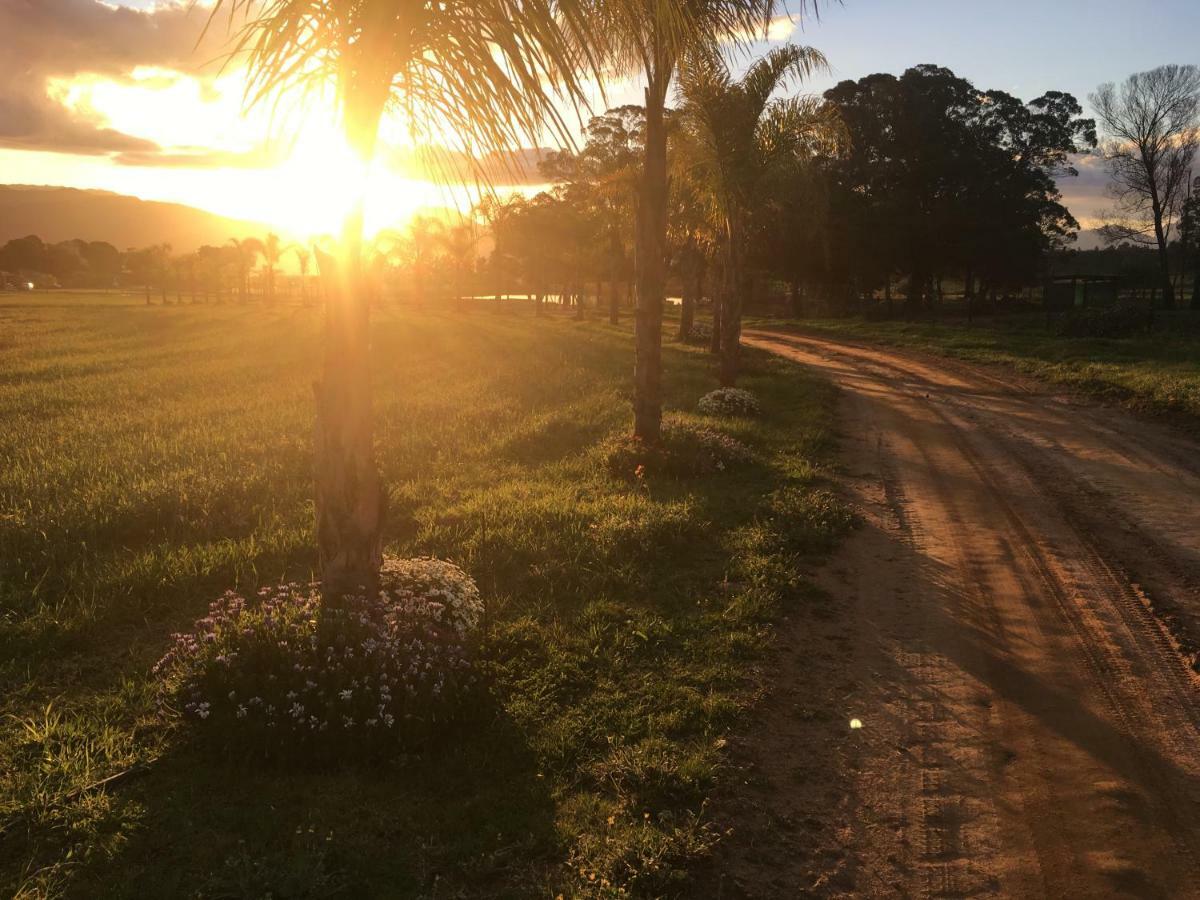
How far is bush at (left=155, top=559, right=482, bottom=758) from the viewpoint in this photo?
16.8 ft

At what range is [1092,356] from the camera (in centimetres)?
2462

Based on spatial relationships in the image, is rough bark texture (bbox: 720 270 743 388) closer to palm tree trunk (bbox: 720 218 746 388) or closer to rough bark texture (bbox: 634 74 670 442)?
palm tree trunk (bbox: 720 218 746 388)

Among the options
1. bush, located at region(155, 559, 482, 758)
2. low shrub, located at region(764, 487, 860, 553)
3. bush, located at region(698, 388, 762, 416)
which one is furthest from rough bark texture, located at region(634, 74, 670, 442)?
bush, located at region(155, 559, 482, 758)

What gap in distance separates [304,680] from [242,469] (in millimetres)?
8187

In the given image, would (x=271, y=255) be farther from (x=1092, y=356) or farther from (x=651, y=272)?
(x=651, y=272)

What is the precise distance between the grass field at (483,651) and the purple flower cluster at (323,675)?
255mm

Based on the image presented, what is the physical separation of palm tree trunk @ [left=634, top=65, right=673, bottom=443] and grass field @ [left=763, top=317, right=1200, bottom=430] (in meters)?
10.9

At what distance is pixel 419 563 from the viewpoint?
6.91 metres

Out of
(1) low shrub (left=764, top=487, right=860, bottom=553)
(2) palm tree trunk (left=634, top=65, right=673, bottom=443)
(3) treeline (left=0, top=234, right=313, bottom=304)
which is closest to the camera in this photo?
(1) low shrub (left=764, top=487, right=860, bottom=553)

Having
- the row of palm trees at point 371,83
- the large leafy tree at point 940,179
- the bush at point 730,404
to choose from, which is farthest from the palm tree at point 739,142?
the large leafy tree at point 940,179

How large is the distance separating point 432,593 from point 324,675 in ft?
4.19

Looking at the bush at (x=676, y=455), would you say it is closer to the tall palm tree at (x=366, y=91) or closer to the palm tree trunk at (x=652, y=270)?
the palm tree trunk at (x=652, y=270)

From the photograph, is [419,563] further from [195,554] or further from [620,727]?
[195,554]

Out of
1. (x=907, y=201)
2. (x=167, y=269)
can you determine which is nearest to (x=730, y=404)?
(x=907, y=201)
